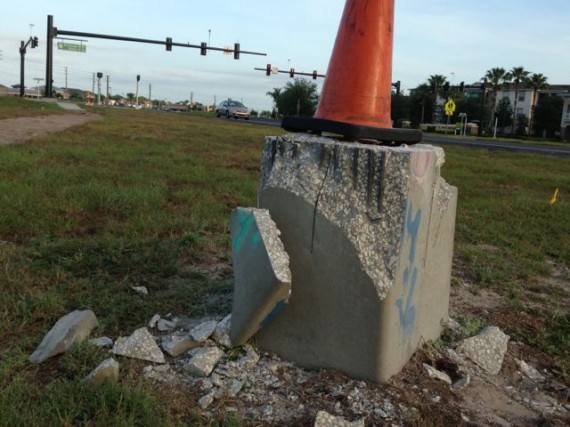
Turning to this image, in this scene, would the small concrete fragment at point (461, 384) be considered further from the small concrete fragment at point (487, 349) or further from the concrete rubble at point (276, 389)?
the small concrete fragment at point (487, 349)

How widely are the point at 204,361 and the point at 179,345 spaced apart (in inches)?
8.6

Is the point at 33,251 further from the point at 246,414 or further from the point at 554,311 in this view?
the point at 554,311

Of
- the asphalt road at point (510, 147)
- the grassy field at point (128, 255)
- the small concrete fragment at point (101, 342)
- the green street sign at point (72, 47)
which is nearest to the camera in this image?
the grassy field at point (128, 255)

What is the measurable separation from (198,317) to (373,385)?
3.58 feet

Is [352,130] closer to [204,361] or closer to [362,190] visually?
[362,190]

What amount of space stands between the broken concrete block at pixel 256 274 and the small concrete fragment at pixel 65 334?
71 cm

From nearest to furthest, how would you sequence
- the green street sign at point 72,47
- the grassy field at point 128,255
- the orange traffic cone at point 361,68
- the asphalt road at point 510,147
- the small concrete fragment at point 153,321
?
the grassy field at point 128,255 → the orange traffic cone at point 361,68 → the small concrete fragment at point 153,321 → the asphalt road at point 510,147 → the green street sign at point 72,47

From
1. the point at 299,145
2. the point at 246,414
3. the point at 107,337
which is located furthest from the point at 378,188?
the point at 107,337

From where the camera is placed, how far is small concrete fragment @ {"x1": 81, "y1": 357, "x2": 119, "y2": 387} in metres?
2.39

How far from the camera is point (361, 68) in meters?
2.96

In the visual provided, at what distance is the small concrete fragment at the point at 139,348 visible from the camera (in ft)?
8.76

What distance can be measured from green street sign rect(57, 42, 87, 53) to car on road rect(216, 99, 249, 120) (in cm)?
1122

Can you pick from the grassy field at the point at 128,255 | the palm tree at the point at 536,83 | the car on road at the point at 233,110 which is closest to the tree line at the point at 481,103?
the palm tree at the point at 536,83

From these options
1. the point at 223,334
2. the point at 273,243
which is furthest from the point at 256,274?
the point at 223,334
